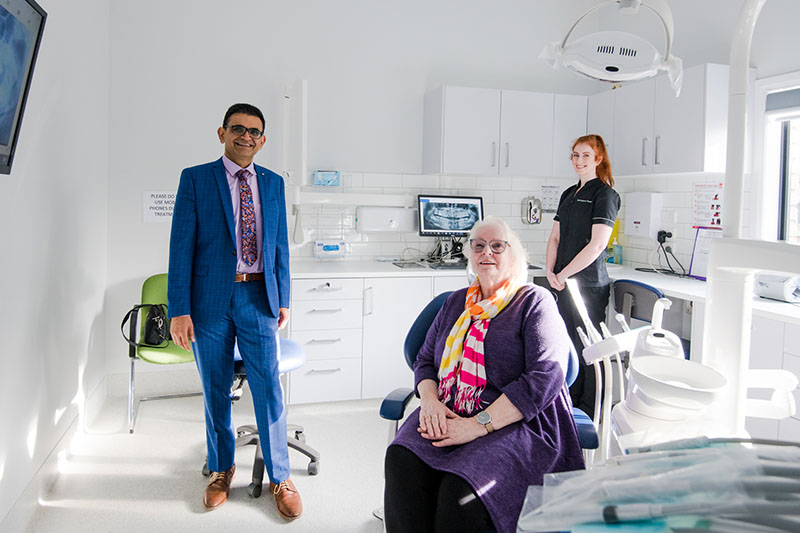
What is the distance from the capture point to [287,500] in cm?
253

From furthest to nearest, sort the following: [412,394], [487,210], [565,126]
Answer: [487,210]
[565,126]
[412,394]

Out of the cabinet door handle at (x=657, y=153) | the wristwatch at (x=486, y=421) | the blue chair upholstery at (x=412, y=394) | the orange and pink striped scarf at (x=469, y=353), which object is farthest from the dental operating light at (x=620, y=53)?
the cabinet door handle at (x=657, y=153)

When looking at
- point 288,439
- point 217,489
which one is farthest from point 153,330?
point 217,489

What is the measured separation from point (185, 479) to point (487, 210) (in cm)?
289

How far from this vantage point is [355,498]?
106 inches

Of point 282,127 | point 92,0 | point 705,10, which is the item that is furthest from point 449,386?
point 705,10

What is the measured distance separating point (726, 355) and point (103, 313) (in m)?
3.76

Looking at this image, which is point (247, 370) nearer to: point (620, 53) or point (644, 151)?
point (620, 53)

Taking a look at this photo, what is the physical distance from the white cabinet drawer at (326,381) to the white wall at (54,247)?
1.20 meters

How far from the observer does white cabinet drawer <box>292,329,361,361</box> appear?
3756 millimetres

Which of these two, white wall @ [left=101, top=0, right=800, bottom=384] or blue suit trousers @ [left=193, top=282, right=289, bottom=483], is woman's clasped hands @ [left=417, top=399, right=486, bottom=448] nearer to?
blue suit trousers @ [left=193, top=282, right=289, bottom=483]

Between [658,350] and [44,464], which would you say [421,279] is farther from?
[658,350]

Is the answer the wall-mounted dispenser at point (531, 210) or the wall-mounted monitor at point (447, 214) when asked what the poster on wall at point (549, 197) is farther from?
the wall-mounted monitor at point (447, 214)

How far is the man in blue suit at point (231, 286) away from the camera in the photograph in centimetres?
249
